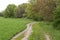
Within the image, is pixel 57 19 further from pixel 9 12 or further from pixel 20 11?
pixel 20 11

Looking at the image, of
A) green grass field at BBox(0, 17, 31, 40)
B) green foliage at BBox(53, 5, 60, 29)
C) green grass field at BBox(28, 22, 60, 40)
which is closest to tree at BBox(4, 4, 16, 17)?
green grass field at BBox(0, 17, 31, 40)

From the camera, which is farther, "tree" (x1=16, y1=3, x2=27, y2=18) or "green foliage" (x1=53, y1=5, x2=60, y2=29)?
"tree" (x1=16, y1=3, x2=27, y2=18)

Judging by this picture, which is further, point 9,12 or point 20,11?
point 20,11

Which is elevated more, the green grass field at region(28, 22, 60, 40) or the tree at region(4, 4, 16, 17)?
the green grass field at region(28, 22, 60, 40)

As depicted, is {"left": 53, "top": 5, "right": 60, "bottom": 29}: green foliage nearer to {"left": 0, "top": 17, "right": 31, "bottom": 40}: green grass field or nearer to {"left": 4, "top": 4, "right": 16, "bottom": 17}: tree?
{"left": 0, "top": 17, "right": 31, "bottom": 40}: green grass field

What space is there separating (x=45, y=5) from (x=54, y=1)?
10.9ft

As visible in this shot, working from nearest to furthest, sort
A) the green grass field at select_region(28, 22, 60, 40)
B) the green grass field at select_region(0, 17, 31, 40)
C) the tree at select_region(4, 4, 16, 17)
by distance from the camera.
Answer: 1. the green grass field at select_region(28, 22, 60, 40)
2. the green grass field at select_region(0, 17, 31, 40)
3. the tree at select_region(4, 4, 16, 17)

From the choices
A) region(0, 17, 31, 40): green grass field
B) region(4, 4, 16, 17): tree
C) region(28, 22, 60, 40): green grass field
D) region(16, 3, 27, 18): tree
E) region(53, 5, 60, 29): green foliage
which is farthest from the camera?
region(16, 3, 27, 18): tree

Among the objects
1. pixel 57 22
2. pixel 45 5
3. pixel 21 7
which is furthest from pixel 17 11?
pixel 57 22

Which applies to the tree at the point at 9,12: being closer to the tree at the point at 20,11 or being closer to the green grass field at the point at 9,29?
the tree at the point at 20,11

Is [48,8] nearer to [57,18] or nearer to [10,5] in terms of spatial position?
[57,18]

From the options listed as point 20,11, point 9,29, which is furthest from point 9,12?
point 9,29

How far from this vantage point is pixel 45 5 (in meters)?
48.8

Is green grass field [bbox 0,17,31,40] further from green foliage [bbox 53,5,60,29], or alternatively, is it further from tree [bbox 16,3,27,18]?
tree [bbox 16,3,27,18]
